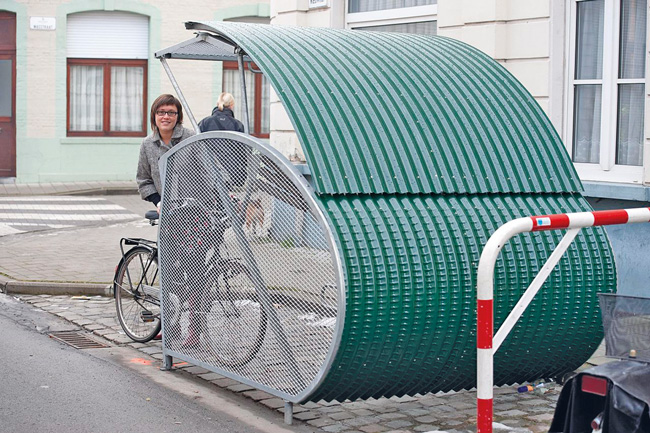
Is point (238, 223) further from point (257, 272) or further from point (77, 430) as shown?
point (77, 430)

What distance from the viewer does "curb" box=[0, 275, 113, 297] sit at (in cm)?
958

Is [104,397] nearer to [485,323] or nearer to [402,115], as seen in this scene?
[402,115]

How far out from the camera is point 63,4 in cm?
2155

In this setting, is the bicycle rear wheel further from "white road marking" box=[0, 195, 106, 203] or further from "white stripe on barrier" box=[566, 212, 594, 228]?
"white road marking" box=[0, 195, 106, 203]

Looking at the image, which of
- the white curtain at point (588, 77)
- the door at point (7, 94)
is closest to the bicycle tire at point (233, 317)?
the white curtain at point (588, 77)

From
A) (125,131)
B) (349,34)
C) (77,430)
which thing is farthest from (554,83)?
(125,131)

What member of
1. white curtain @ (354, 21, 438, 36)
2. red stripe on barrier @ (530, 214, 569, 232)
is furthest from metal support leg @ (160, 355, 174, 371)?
white curtain @ (354, 21, 438, 36)

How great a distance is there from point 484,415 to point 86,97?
19050 millimetres

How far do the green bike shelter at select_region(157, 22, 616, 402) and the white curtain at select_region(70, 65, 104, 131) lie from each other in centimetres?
1605

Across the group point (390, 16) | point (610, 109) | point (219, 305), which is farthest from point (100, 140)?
point (219, 305)

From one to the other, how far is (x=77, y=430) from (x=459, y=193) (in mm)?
2514

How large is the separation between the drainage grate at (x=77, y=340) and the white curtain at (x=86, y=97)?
14694 millimetres

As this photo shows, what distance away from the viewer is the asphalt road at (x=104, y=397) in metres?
5.68

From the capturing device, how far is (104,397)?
6230 millimetres
